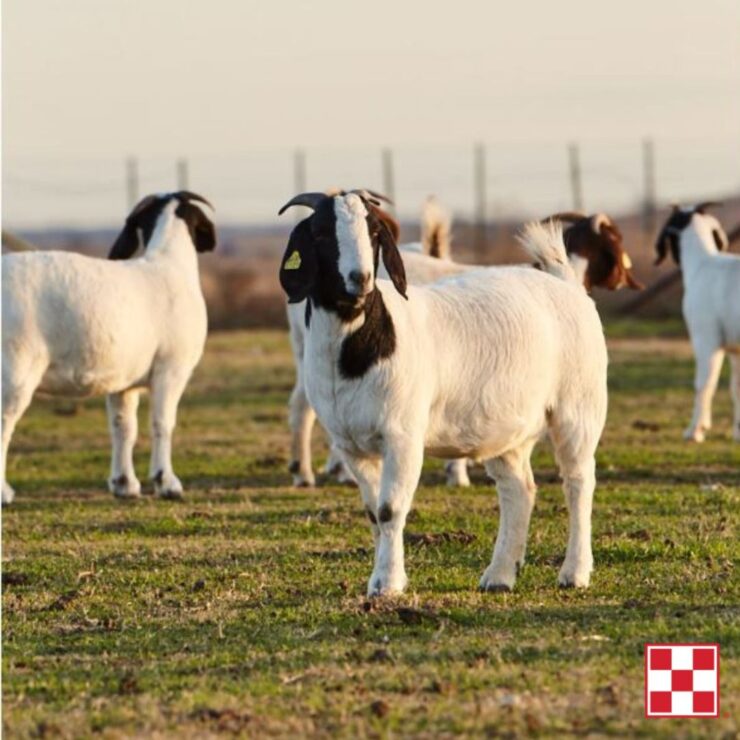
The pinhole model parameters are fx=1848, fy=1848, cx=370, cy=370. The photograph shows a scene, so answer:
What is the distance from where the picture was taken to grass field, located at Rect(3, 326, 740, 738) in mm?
6789

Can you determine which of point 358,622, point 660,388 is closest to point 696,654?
point 358,622

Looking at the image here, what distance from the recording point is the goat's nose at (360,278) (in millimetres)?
8680

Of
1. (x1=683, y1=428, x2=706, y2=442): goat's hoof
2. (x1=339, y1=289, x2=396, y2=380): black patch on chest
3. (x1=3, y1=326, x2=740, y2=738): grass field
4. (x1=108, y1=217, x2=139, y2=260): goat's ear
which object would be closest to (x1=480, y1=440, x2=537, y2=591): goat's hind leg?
(x1=3, y1=326, x2=740, y2=738): grass field

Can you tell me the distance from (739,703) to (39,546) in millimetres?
5967

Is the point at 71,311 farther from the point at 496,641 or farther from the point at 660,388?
the point at 660,388

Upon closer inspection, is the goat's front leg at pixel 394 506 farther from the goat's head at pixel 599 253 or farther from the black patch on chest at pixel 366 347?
the goat's head at pixel 599 253

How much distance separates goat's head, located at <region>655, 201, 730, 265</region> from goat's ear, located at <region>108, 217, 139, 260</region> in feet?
19.5

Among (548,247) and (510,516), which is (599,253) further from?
(510,516)

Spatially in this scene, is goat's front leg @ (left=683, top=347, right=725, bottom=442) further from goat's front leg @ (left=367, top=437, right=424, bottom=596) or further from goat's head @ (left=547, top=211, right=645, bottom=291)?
goat's front leg @ (left=367, top=437, right=424, bottom=596)

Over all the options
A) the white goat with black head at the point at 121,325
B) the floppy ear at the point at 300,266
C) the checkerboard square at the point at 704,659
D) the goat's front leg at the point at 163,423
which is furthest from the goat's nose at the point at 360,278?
the goat's front leg at the point at 163,423

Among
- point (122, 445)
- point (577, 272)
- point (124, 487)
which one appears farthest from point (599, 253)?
point (124, 487)

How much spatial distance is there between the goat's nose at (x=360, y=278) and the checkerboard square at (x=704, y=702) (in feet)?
8.87

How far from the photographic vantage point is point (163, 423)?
Answer: 14.5 metres

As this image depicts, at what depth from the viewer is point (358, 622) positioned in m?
8.57
